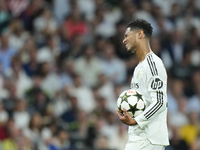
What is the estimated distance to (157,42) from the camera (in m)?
11.4

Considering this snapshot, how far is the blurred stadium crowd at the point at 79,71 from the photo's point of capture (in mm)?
8812

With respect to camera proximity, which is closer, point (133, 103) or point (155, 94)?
point (155, 94)

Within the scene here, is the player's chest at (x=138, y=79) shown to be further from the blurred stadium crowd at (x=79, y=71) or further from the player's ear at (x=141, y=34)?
the blurred stadium crowd at (x=79, y=71)

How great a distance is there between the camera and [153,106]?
4.30 m

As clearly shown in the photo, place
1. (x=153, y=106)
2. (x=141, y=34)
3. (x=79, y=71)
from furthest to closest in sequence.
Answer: (x=79, y=71)
(x=141, y=34)
(x=153, y=106)

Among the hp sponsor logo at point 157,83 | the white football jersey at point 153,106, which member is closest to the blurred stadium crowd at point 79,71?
the white football jersey at point 153,106

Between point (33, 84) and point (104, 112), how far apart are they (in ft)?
5.61

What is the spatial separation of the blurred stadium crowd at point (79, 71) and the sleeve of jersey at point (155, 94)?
4.21 m

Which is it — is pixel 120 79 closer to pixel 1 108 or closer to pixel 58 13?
pixel 58 13

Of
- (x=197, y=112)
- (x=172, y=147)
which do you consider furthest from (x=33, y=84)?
(x=197, y=112)

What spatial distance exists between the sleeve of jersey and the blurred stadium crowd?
4.21m

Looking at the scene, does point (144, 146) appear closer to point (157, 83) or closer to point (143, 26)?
point (157, 83)

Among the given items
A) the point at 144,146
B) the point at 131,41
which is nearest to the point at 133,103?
the point at 144,146

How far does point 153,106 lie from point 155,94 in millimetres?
124
